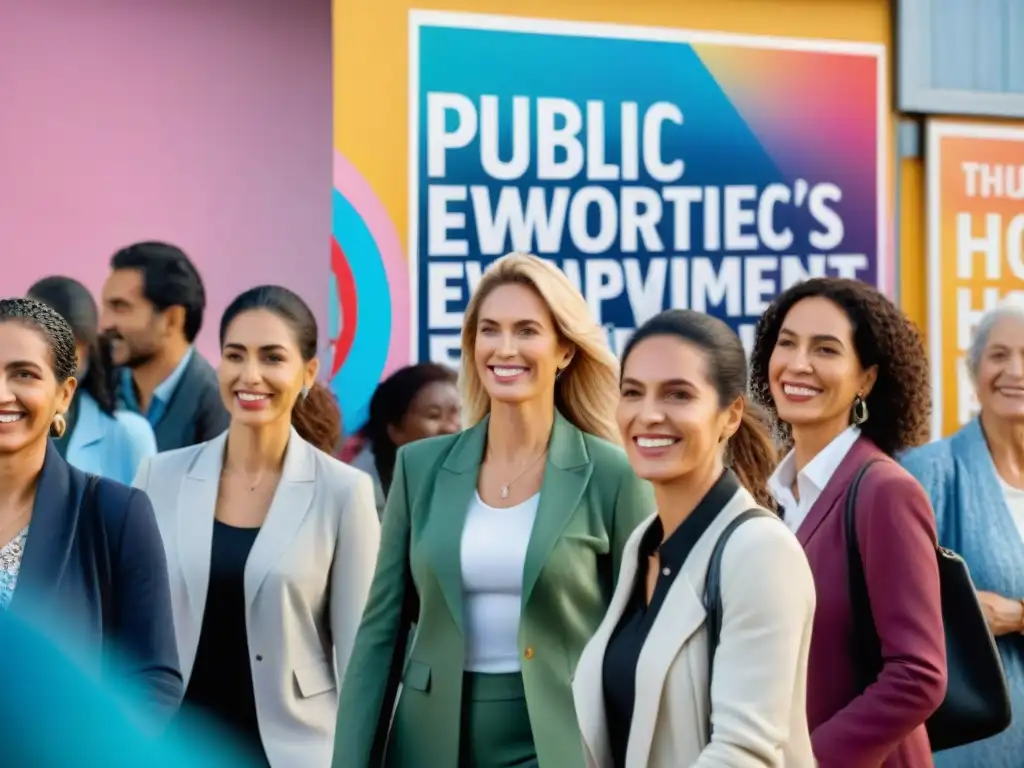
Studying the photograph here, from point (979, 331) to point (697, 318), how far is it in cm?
273

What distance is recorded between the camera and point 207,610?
5.45 m

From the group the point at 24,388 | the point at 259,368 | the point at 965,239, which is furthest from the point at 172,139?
the point at 24,388

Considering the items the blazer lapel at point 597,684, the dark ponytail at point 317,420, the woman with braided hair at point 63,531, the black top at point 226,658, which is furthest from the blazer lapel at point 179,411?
the blazer lapel at point 597,684

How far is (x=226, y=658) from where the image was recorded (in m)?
5.44

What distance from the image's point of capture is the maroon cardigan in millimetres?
3629

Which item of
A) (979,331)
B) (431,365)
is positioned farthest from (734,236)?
(979,331)

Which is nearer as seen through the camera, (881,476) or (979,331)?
(881,476)

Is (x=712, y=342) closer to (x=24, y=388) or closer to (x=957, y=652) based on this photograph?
(x=957, y=652)

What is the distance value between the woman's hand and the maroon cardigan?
1.61m

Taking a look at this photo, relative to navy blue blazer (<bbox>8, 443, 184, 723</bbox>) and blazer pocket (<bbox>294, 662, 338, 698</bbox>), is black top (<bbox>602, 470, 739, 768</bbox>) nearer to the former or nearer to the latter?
navy blue blazer (<bbox>8, 443, 184, 723</bbox>)

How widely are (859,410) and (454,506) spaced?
40.7 inches

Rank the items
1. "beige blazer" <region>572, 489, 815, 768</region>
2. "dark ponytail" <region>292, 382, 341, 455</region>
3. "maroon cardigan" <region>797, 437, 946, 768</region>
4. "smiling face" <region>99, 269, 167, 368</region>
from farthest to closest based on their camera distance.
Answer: "smiling face" <region>99, 269, 167, 368</region> → "dark ponytail" <region>292, 382, 341, 455</region> → "maroon cardigan" <region>797, 437, 946, 768</region> → "beige blazer" <region>572, 489, 815, 768</region>

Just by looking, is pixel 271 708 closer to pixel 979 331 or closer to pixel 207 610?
pixel 207 610

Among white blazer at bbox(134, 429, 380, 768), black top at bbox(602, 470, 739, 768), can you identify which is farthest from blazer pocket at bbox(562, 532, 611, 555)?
white blazer at bbox(134, 429, 380, 768)
